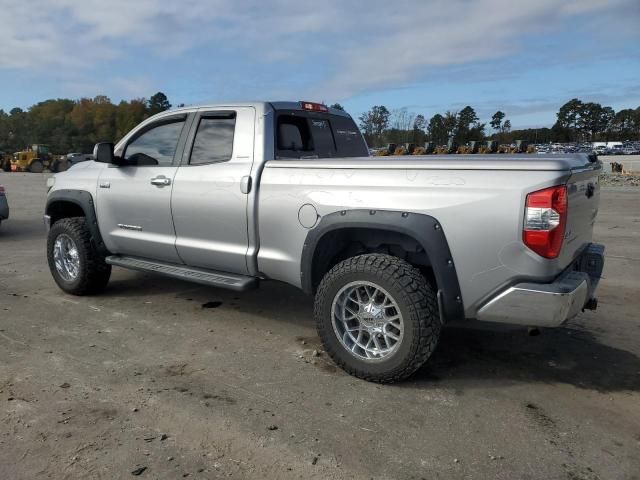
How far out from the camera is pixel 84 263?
555cm

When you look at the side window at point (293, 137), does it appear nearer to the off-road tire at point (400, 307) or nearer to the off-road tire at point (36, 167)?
the off-road tire at point (400, 307)

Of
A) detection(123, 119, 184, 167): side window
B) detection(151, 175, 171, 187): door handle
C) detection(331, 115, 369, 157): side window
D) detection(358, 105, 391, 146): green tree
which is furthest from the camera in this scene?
detection(358, 105, 391, 146): green tree

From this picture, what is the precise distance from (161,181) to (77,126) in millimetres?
107480

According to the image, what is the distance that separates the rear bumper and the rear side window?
218 centimetres

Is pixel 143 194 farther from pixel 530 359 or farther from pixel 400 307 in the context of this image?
pixel 530 359

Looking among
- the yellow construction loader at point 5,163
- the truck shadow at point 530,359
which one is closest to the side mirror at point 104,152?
the truck shadow at point 530,359

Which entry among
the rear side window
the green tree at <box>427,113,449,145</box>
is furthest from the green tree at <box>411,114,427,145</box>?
the rear side window

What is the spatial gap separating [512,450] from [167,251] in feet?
10.9

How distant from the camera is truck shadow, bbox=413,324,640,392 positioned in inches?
150

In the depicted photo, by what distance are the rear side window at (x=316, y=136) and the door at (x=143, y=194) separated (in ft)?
3.11

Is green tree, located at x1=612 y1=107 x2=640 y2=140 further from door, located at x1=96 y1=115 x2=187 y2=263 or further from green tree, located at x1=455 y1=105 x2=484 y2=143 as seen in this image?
door, located at x1=96 y1=115 x2=187 y2=263

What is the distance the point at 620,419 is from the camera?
324cm

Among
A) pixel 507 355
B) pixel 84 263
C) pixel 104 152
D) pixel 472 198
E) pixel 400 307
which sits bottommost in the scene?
pixel 507 355

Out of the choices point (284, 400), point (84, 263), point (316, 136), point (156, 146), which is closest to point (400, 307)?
point (284, 400)
